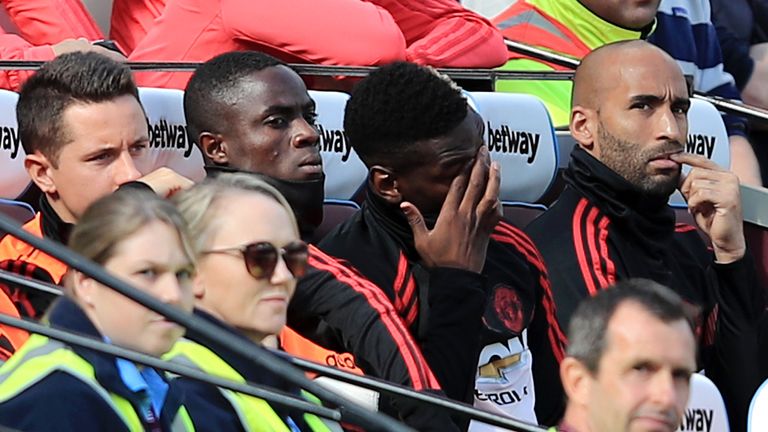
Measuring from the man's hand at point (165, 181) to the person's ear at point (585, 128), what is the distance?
155 cm

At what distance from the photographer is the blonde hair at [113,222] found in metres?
3.57

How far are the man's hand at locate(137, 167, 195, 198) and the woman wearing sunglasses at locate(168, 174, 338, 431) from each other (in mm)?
605

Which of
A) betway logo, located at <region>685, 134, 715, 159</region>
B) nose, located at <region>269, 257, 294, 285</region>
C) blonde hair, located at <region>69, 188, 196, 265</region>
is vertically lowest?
betway logo, located at <region>685, 134, 715, 159</region>

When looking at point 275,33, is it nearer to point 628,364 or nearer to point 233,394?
point 233,394

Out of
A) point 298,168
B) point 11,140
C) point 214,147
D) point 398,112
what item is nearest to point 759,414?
point 398,112

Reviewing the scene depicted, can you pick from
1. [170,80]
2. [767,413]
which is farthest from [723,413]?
[170,80]

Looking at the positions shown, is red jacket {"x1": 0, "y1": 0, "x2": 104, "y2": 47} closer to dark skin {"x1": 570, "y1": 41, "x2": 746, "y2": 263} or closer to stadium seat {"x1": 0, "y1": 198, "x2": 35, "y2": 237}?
stadium seat {"x1": 0, "y1": 198, "x2": 35, "y2": 237}

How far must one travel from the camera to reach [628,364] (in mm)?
3820

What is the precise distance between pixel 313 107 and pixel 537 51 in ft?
6.63

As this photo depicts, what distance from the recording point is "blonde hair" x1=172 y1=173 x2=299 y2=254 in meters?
4.10

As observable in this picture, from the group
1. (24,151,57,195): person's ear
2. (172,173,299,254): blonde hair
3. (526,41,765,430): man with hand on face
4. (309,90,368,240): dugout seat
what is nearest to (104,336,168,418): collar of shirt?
(172,173,299,254): blonde hair

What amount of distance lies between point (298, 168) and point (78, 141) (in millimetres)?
603

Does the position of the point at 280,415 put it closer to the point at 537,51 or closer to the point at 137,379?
the point at 137,379

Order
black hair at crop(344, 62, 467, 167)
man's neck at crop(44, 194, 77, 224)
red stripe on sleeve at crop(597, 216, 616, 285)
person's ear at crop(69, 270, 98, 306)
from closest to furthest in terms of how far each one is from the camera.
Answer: person's ear at crop(69, 270, 98, 306) < man's neck at crop(44, 194, 77, 224) < black hair at crop(344, 62, 467, 167) < red stripe on sleeve at crop(597, 216, 616, 285)
